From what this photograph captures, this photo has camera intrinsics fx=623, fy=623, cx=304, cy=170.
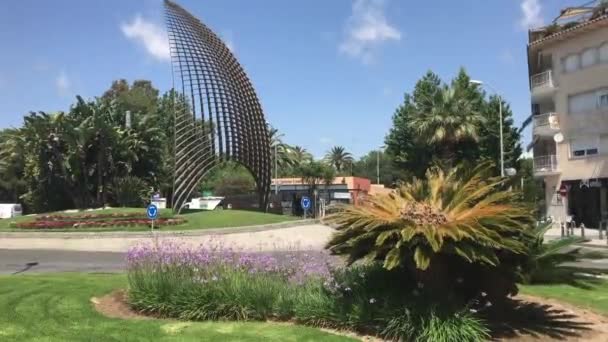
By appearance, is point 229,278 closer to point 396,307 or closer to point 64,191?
point 396,307

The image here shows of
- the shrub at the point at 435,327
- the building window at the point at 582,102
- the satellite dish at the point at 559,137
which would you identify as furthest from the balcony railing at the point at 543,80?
the shrub at the point at 435,327

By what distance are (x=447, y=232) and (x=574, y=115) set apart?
3849cm

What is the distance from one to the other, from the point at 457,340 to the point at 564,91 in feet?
129

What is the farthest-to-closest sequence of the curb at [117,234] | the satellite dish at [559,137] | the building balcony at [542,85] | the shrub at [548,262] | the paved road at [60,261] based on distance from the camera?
the building balcony at [542,85] → the satellite dish at [559,137] → the curb at [117,234] → the paved road at [60,261] → the shrub at [548,262]

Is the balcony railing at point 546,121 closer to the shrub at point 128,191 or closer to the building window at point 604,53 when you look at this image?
the building window at point 604,53

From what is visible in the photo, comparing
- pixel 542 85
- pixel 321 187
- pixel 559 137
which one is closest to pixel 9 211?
pixel 321 187

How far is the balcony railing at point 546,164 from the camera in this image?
4303cm

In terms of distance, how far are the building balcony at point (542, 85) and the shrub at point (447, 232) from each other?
38.1 m

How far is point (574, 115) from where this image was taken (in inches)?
1633

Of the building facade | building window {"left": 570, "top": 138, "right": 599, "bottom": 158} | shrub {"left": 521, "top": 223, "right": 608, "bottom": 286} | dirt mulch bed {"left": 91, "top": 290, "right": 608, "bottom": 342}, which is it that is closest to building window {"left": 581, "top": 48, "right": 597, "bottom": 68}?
the building facade

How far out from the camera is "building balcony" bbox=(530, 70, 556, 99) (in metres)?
43.2

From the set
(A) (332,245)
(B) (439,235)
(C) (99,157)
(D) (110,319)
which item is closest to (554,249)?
(B) (439,235)

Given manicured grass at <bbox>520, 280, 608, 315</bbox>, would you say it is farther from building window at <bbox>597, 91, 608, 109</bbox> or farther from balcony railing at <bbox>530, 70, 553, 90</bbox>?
balcony railing at <bbox>530, 70, 553, 90</bbox>

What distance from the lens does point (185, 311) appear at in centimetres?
871
